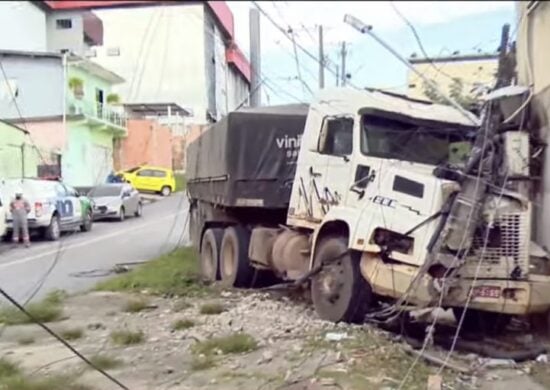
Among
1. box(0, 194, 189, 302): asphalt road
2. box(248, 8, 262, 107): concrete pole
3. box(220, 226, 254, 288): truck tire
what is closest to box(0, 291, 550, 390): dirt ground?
box(0, 194, 189, 302): asphalt road

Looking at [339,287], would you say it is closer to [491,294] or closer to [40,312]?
[491,294]

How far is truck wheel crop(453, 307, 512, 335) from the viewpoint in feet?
31.4

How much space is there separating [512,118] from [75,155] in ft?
21.3

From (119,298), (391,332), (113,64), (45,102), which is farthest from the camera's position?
(113,64)

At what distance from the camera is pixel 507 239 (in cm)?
837

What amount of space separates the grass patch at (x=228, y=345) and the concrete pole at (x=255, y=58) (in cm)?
547

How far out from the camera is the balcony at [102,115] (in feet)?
42.9

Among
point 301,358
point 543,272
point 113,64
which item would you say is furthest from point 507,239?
point 113,64

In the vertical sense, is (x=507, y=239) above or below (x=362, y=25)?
below

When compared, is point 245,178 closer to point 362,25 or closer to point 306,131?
point 306,131

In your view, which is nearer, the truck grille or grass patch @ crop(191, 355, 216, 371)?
grass patch @ crop(191, 355, 216, 371)

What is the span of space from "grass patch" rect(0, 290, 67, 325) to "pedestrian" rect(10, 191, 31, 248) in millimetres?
947

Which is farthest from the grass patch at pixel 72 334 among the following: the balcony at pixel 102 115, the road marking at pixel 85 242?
the balcony at pixel 102 115

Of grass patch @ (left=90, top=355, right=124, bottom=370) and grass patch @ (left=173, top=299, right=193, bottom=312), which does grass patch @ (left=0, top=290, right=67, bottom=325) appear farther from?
grass patch @ (left=90, top=355, right=124, bottom=370)
